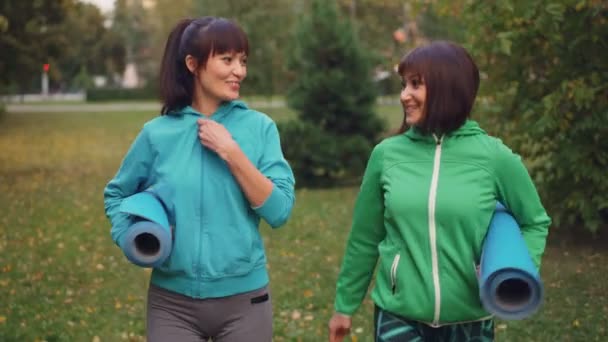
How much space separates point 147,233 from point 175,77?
617 mm

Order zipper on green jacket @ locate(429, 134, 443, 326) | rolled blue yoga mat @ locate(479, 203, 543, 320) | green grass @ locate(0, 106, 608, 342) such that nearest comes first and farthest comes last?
1. rolled blue yoga mat @ locate(479, 203, 543, 320)
2. zipper on green jacket @ locate(429, 134, 443, 326)
3. green grass @ locate(0, 106, 608, 342)

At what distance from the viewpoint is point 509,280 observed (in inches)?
114

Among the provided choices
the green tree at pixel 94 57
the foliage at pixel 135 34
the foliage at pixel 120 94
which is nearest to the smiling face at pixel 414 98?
the foliage at pixel 120 94

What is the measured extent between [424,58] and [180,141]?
0.88 m

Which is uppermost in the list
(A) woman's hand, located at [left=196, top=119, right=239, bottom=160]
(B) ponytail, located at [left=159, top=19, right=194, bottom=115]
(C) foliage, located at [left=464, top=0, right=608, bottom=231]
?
(B) ponytail, located at [left=159, top=19, right=194, bottom=115]

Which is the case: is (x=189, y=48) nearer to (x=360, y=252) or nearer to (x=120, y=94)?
(x=360, y=252)

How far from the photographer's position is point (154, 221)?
3.08 m

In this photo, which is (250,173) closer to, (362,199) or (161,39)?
(362,199)

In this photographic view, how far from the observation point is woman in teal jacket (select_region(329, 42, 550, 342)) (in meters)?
3.07

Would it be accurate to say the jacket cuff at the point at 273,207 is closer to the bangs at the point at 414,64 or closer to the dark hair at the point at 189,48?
the dark hair at the point at 189,48

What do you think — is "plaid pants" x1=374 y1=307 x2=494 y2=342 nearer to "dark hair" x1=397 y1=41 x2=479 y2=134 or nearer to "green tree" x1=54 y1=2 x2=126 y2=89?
"dark hair" x1=397 y1=41 x2=479 y2=134

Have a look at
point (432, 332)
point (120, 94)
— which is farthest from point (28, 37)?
point (120, 94)

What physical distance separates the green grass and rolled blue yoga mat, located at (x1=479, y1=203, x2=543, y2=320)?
3.73m

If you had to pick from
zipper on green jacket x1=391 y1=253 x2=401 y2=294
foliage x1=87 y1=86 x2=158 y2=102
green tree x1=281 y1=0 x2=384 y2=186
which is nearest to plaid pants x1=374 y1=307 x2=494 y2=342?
zipper on green jacket x1=391 y1=253 x2=401 y2=294
